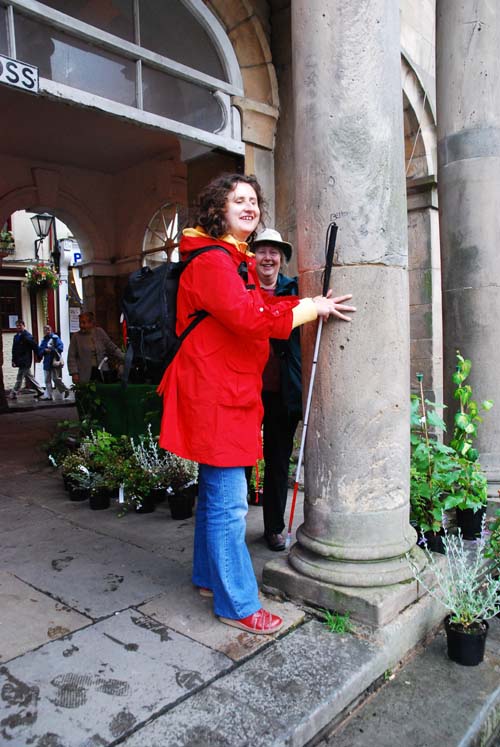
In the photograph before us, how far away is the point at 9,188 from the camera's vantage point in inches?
396

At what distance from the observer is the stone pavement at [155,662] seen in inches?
76.2

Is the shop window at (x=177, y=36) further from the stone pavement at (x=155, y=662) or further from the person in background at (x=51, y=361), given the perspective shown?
the person in background at (x=51, y=361)

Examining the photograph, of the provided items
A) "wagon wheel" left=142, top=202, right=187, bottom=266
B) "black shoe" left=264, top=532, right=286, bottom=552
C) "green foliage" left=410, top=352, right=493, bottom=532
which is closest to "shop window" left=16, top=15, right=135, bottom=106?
"green foliage" left=410, top=352, right=493, bottom=532

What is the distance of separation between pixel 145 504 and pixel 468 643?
255 cm

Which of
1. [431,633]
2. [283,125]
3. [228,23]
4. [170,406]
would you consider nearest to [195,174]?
[283,125]

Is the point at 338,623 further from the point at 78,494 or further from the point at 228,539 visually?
the point at 78,494

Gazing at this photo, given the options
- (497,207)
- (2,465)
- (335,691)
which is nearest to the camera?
(335,691)

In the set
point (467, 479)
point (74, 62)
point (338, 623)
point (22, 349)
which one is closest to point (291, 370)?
point (467, 479)

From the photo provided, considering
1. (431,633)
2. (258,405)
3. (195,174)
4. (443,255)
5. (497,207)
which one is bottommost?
(431,633)

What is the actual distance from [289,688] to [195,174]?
5.13 meters

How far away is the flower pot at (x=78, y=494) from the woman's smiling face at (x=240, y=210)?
2900mm

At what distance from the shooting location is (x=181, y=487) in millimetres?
4309

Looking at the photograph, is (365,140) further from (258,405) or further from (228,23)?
(228,23)

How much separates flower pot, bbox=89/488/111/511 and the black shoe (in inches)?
59.2
